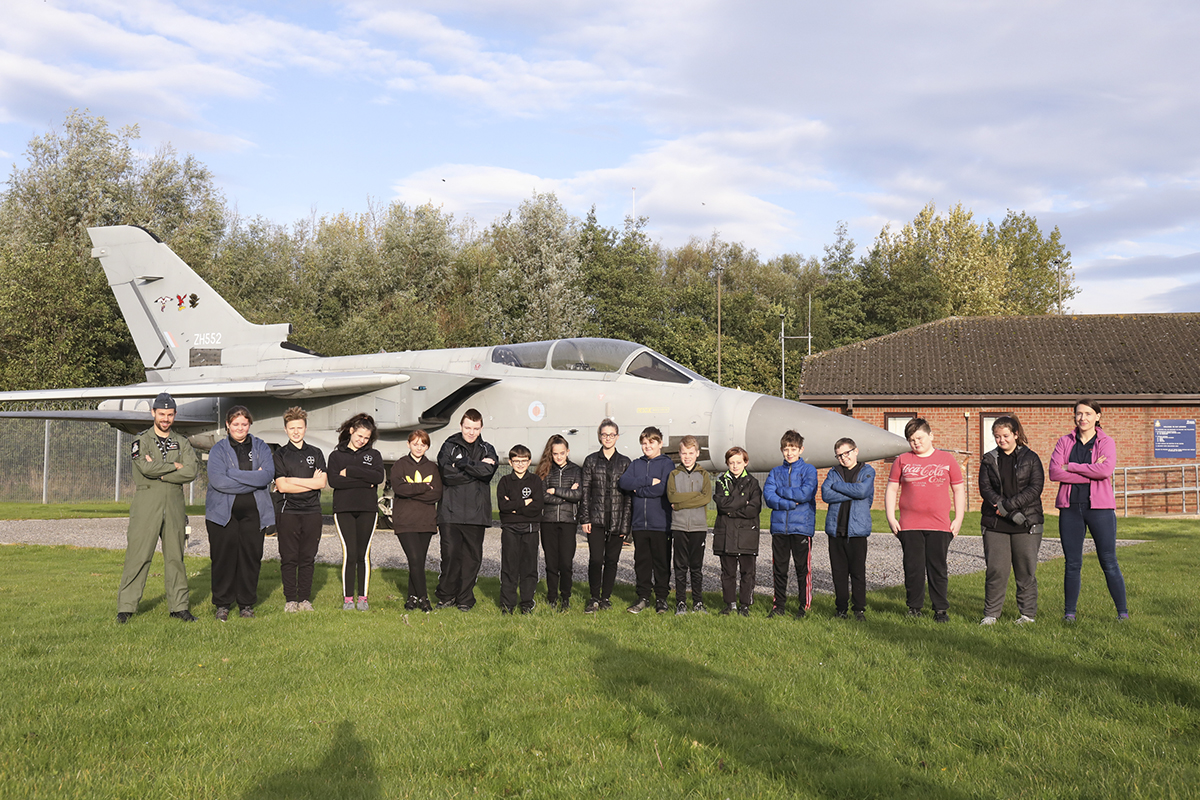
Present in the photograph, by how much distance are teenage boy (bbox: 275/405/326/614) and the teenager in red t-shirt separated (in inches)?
206

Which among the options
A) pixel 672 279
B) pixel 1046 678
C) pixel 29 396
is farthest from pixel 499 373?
pixel 672 279

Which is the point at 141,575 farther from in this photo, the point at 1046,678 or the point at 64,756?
the point at 1046,678

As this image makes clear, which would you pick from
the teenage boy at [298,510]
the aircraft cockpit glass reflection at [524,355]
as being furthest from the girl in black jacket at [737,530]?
the aircraft cockpit glass reflection at [524,355]

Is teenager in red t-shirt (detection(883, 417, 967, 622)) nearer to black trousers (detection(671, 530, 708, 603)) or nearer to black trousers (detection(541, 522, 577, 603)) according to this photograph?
black trousers (detection(671, 530, 708, 603))

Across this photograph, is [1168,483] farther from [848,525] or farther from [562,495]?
[562,495]

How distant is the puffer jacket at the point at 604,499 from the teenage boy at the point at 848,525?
6.21ft

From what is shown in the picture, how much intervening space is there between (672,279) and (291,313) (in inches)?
1203

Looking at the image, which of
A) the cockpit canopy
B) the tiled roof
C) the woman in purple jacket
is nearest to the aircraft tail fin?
the cockpit canopy

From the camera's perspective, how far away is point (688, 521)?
→ 7.92 metres

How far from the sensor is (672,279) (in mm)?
62531

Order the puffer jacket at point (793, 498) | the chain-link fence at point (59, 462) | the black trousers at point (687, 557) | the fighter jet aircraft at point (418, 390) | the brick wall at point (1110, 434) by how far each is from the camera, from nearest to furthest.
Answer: the puffer jacket at point (793, 498) < the black trousers at point (687, 557) < the fighter jet aircraft at point (418, 390) < the brick wall at point (1110, 434) < the chain-link fence at point (59, 462)

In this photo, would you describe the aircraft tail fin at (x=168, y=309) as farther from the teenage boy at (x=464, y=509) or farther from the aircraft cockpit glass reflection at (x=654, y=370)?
the teenage boy at (x=464, y=509)

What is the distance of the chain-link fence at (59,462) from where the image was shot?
77.6 ft

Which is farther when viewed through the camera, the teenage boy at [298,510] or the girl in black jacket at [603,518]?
the girl in black jacket at [603,518]
